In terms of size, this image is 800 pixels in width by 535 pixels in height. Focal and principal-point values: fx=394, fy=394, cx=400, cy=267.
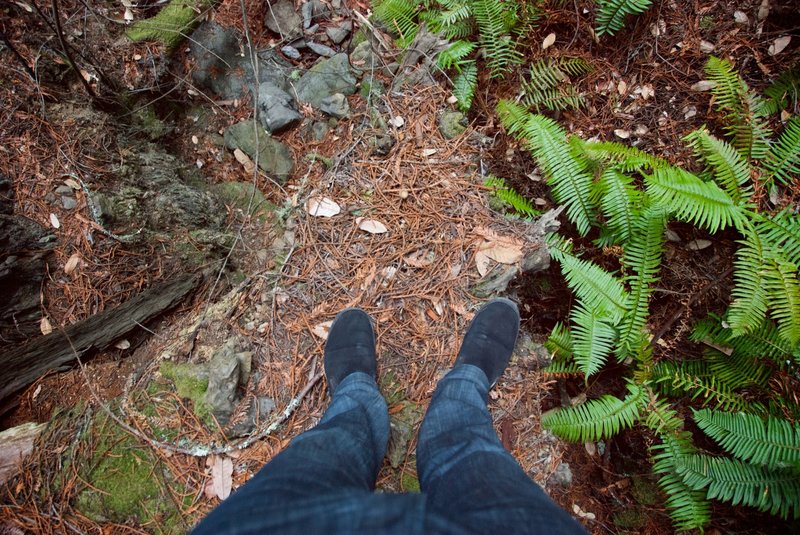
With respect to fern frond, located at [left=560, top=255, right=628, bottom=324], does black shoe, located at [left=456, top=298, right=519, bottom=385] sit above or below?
below

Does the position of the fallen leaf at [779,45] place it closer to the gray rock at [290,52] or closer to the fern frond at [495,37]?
the fern frond at [495,37]

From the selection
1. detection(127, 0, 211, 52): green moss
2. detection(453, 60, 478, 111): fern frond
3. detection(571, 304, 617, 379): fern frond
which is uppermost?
detection(453, 60, 478, 111): fern frond

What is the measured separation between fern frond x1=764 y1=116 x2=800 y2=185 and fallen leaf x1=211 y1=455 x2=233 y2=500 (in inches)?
124

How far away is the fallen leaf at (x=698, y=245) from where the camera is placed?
2.24 metres

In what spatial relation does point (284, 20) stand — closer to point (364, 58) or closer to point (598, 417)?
point (364, 58)

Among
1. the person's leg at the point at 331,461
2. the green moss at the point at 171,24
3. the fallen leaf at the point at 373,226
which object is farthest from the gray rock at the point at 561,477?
the green moss at the point at 171,24

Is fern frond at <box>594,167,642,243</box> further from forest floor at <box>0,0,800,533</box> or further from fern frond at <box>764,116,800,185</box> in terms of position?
fern frond at <box>764,116,800,185</box>

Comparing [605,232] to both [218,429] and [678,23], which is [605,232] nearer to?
[678,23]

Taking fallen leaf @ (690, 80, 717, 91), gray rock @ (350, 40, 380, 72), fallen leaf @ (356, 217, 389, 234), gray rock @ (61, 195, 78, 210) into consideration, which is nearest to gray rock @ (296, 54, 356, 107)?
gray rock @ (350, 40, 380, 72)

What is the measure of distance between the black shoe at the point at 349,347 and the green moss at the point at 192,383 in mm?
648

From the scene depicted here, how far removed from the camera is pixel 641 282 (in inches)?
81.6

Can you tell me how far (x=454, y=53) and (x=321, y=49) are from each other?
1.15 metres

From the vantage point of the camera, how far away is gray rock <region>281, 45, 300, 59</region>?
9.96ft

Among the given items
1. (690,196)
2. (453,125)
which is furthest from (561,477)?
(453,125)
